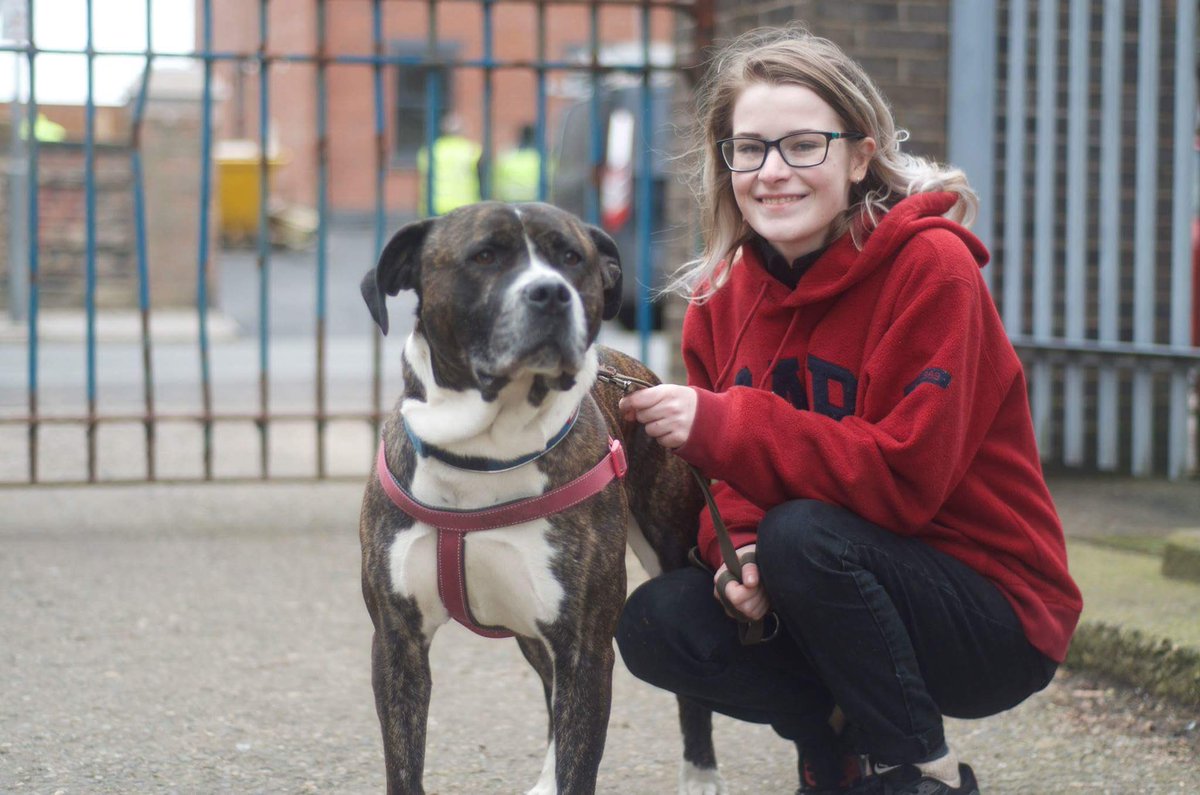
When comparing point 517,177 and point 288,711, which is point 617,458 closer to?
point 288,711

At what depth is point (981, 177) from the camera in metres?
6.09

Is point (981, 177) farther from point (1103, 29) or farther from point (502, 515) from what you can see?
point (502, 515)

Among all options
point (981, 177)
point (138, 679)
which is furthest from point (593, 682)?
point (981, 177)

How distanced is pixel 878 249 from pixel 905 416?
1.16 ft

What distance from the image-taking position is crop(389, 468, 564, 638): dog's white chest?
279 centimetres

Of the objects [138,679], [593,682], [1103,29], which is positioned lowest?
[138,679]

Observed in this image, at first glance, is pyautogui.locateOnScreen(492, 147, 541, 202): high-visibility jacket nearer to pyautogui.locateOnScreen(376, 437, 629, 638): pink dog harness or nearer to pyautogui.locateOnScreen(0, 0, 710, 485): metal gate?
pyautogui.locateOnScreen(0, 0, 710, 485): metal gate

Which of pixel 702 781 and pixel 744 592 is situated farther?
pixel 702 781

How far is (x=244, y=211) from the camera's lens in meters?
24.1

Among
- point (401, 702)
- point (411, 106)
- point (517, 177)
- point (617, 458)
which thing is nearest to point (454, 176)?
point (517, 177)

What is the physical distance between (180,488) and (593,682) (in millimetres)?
4423

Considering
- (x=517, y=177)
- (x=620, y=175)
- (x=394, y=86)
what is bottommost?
(x=620, y=175)

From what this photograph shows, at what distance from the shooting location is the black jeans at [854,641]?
288 cm

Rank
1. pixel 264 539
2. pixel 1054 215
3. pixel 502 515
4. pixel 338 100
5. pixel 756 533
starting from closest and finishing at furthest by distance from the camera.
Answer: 1. pixel 502 515
2. pixel 756 533
3. pixel 264 539
4. pixel 1054 215
5. pixel 338 100
